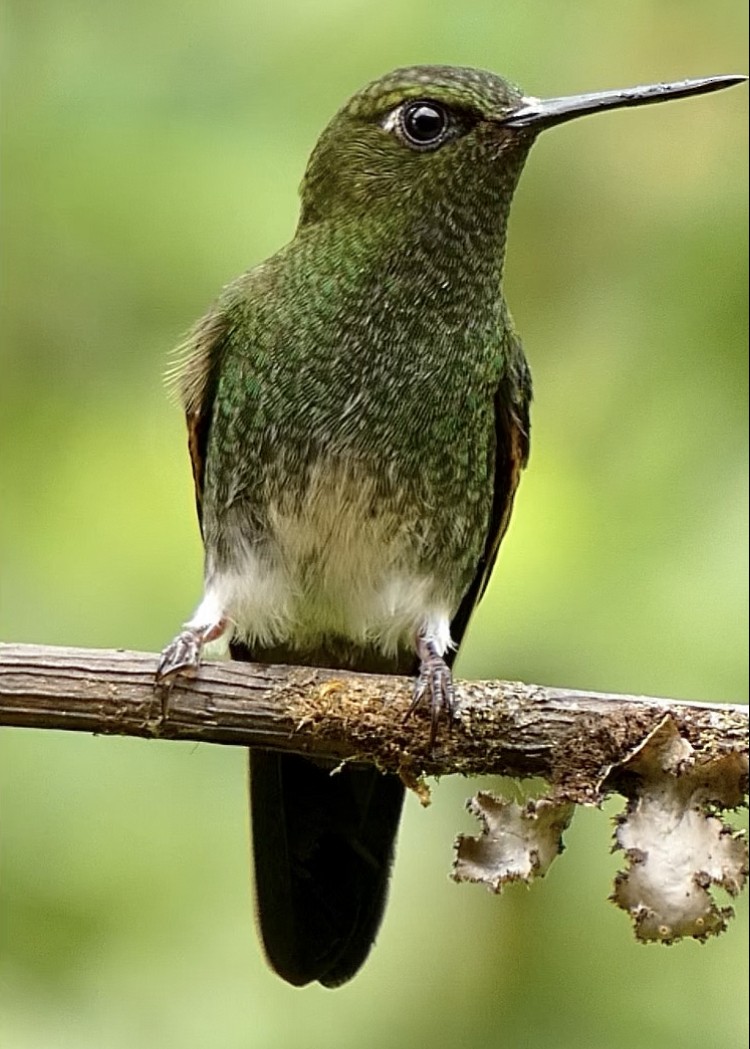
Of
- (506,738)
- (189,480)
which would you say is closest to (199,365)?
(189,480)

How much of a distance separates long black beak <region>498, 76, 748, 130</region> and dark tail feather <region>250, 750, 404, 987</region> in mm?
1014

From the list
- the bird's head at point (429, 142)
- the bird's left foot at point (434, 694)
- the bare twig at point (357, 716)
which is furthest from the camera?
the bird's head at point (429, 142)

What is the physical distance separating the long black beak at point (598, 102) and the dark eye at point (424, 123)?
113 mm

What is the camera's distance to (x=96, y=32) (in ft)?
9.45

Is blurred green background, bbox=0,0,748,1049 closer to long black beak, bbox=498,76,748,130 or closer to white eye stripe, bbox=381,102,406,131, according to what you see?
white eye stripe, bbox=381,102,406,131

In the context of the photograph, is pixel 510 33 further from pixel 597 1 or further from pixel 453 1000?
pixel 453 1000

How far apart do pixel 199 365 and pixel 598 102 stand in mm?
837

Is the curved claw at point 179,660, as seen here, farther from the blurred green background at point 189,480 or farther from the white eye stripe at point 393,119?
the white eye stripe at point 393,119

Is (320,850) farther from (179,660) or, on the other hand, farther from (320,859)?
(179,660)

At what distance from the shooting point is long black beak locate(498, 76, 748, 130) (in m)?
1.90

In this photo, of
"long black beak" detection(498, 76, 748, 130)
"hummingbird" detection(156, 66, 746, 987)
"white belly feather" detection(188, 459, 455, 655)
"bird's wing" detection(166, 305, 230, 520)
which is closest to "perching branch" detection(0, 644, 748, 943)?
"hummingbird" detection(156, 66, 746, 987)

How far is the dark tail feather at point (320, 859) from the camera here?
8.06ft

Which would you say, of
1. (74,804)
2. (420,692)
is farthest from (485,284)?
(74,804)

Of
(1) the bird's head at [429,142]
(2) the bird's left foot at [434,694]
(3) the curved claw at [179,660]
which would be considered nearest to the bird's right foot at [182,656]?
(3) the curved claw at [179,660]
